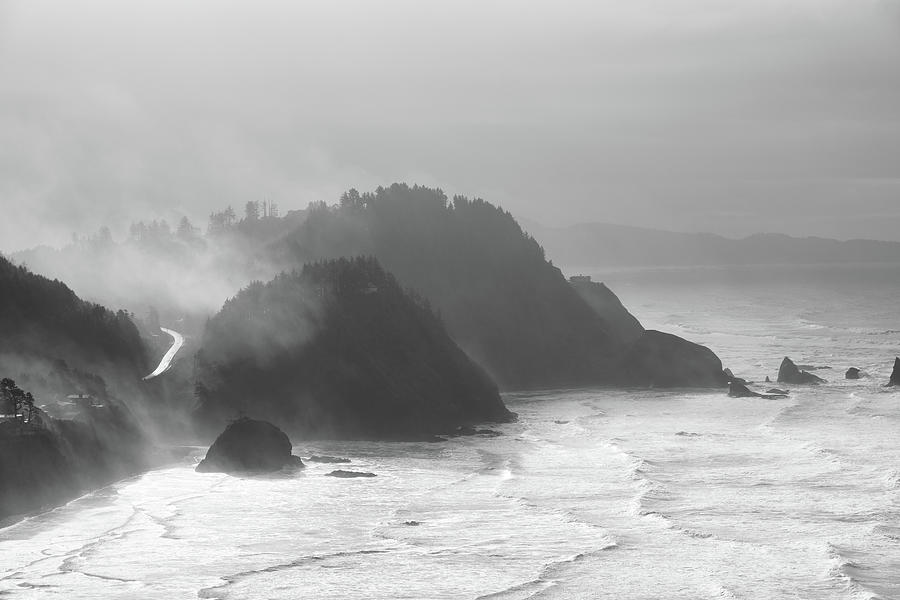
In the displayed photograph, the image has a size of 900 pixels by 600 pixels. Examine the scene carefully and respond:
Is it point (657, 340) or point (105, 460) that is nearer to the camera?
point (105, 460)

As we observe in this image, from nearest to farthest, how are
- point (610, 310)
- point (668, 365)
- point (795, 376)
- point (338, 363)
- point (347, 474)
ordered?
1. point (347, 474)
2. point (338, 363)
3. point (668, 365)
4. point (795, 376)
5. point (610, 310)

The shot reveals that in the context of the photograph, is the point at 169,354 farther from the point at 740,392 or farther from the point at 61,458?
the point at 740,392

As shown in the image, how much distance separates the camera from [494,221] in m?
146

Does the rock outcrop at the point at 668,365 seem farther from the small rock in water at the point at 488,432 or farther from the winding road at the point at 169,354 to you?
the winding road at the point at 169,354

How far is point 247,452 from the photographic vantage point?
259 ft

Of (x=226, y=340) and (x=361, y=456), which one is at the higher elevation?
(x=226, y=340)

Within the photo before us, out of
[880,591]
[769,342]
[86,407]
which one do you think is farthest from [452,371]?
[769,342]

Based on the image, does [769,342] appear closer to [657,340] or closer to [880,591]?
[657,340]

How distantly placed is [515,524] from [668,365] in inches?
2844

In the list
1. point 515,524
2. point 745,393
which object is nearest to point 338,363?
point 515,524

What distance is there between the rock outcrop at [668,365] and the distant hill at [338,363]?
97.8 ft

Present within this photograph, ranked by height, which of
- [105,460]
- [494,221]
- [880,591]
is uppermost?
[494,221]

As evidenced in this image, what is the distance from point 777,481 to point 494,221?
7771 cm

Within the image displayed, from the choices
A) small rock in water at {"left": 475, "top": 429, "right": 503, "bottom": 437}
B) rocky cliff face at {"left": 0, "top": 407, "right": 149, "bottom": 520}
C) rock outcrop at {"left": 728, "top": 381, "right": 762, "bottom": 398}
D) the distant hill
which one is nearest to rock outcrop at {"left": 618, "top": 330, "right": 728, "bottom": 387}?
rock outcrop at {"left": 728, "top": 381, "right": 762, "bottom": 398}
